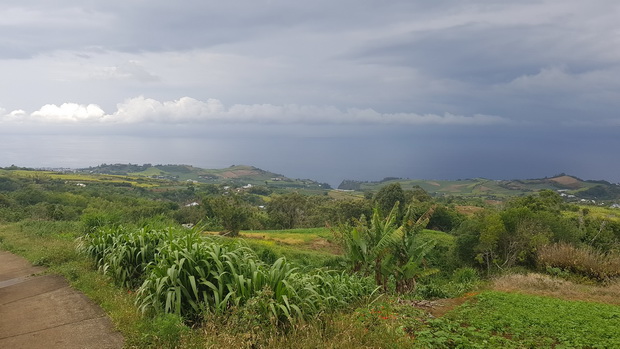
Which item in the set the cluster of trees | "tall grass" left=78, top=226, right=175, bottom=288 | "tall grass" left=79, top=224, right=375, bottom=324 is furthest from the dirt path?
the cluster of trees

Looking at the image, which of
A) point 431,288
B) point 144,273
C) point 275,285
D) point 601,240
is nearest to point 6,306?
point 144,273

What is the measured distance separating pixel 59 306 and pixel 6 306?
94 centimetres

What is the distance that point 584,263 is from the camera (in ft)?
45.9

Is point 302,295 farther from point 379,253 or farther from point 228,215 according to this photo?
point 228,215

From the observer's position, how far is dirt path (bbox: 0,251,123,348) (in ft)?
16.2

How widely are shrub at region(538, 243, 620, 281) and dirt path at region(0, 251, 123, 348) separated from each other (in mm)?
15208

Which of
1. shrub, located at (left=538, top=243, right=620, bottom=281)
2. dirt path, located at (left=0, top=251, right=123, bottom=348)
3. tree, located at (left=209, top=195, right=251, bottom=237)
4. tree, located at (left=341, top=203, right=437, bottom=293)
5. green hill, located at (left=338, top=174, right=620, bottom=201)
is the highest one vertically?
dirt path, located at (left=0, top=251, right=123, bottom=348)

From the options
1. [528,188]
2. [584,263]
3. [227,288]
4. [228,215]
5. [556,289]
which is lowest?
[528,188]

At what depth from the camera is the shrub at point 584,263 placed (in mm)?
13516

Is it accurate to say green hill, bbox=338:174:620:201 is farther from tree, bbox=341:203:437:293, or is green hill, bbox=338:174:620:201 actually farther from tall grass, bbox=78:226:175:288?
tall grass, bbox=78:226:175:288

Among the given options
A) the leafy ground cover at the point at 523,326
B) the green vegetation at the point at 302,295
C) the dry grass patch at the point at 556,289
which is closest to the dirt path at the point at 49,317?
the green vegetation at the point at 302,295

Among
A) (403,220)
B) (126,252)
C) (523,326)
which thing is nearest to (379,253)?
(403,220)

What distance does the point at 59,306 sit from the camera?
6.27 metres

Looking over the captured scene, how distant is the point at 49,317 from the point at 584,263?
53.3 ft
